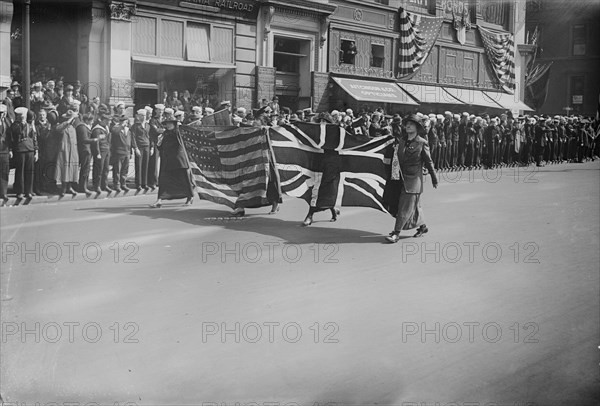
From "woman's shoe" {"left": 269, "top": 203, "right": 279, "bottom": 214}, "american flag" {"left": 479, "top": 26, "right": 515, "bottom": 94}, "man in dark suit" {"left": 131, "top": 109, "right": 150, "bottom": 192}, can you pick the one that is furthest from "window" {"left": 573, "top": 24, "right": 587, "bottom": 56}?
"man in dark suit" {"left": 131, "top": 109, "right": 150, "bottom": 192}

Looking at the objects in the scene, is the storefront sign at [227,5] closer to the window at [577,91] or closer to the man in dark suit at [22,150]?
the man in dark suit at [22,150]

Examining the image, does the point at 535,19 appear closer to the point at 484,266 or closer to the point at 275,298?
the point at 275,298

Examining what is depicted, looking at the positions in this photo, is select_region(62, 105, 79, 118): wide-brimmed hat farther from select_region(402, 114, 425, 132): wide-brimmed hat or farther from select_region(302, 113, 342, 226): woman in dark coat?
select_region(402, 114, 425, 132): wide-brimmed hat

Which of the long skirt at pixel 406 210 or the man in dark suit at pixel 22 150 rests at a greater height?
the man in dark suit at pixel 22 150

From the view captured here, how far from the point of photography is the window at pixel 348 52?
23688 millimetres

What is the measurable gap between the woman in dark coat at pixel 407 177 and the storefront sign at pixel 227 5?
11.8 metres

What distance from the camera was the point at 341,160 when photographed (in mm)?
10141

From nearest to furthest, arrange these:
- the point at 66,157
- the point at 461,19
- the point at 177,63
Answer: the point at 461,19 < the point at 66,157 < the point at 177,63

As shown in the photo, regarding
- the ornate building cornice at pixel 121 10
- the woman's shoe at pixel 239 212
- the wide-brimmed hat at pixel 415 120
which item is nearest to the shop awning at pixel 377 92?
the ornate building cornice at pixel 121 10


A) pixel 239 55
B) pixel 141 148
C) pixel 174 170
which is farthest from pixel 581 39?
pixel 239 55

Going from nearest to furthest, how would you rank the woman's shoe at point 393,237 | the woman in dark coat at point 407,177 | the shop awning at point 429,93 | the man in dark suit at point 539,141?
the woman in dark coat at point 407,177
the woman's shoe at point 393,237
the shop awning at point 429,93
the man in dark suit at point 539,141

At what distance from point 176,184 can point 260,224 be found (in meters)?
2.45

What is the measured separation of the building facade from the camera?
156 inches

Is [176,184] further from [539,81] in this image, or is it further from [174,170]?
[539,81]
